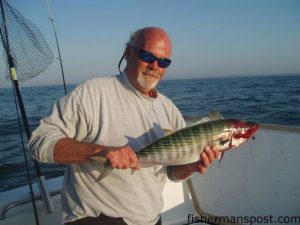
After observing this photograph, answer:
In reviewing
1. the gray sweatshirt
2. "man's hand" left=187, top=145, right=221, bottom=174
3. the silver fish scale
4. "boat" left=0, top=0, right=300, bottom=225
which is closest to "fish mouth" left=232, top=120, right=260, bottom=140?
the silver fish scale

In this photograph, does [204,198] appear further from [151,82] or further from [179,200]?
[151,82]

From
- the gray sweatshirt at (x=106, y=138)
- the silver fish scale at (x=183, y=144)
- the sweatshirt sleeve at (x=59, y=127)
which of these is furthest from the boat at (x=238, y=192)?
the silver fish scale at (x=183, y=144)

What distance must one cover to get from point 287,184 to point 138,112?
2.81 metres

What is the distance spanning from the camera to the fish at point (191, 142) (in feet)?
9.14

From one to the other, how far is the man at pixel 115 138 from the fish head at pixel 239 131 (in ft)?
0.82

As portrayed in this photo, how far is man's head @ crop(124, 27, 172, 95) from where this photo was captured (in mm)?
3020

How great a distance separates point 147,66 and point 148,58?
0.08 meters

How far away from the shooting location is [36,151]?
245cm

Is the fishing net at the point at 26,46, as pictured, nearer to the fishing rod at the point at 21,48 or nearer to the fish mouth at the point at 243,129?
the fishing rod at the point at 21,48

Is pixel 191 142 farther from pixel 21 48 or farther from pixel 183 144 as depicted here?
pixel 21 48

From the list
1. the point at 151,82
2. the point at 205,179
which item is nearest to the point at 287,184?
the point at 205,179

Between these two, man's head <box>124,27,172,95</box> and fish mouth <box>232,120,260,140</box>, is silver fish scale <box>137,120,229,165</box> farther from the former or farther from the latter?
man's head <box>124,27,172,95</box>

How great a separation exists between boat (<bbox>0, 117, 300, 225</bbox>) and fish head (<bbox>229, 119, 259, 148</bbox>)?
1.54 metres

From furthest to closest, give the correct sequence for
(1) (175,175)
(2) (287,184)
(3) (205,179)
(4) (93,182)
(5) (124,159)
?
(3) (205,179), (2) (287,184), (1) (175,175), (4) (93,182), (5) (124,159)
